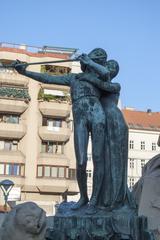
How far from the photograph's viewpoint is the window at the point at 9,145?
48.0m

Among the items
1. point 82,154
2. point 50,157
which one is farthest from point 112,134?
point 50,157

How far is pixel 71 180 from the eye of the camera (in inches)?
1893

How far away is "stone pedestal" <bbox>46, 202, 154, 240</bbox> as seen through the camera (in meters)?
5.68

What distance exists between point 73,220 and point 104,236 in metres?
0.39

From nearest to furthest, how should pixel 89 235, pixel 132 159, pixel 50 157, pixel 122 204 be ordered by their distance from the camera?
pixel 89 235 < pixel 122 204 < pixel 50 157 < pixel 132 159

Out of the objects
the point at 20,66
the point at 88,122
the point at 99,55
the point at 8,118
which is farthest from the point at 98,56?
the point at 8,118

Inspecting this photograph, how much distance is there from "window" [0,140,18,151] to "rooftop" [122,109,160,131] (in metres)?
25.5

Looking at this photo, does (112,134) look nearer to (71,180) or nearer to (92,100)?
(92,100)

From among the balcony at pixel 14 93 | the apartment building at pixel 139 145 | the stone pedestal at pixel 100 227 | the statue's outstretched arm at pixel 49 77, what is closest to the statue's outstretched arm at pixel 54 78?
the statue's outstretched arm at pixel 49 77

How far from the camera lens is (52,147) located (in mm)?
48938

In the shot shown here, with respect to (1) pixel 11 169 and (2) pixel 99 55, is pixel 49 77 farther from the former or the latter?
(1) pixel 11 169

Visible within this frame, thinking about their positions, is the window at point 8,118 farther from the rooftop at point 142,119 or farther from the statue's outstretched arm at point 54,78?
the statue's outstretched arm at point 54,78

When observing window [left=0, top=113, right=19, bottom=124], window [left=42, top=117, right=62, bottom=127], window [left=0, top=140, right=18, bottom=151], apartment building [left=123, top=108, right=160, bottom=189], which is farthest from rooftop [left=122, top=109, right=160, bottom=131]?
window [left=0, top=140, right=18, bottom=151]

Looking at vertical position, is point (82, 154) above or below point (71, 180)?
above
